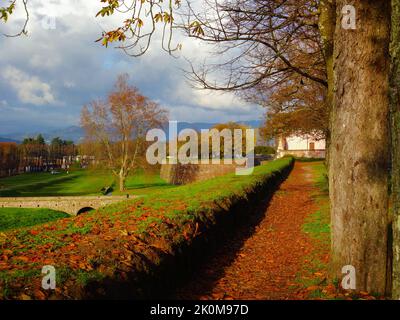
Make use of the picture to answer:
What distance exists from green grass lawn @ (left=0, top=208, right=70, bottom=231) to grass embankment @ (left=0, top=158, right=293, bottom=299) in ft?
97.6

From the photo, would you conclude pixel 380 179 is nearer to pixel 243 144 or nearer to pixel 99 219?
pixel 99 219

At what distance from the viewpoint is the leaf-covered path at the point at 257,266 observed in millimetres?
6168

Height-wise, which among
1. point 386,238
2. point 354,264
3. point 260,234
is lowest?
point 260,234

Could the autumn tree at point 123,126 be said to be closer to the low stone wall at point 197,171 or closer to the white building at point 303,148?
Result: the low stone wall at point 197,171

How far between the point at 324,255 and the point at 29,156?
99922mm

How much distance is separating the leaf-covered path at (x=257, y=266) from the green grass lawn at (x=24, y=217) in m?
29.4

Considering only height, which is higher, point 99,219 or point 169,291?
point 99,219

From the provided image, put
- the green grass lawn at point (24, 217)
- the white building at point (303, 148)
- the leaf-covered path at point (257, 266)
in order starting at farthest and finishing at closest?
the white building at point (303, 148)
the green grass lawn at point (24, 217)
the leaf-covered path at point (257, 266)

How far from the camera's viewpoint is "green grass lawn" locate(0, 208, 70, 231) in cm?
3498

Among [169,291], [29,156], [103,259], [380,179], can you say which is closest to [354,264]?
[380,179]

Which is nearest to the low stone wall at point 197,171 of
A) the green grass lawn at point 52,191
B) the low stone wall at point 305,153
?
the green grass lawn at point 52,191

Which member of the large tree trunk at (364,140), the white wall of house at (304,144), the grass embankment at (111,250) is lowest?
the grass embankment at (111,250)

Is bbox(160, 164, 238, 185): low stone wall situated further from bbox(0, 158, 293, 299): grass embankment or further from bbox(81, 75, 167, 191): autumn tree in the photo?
bbox(0, 158, 293, 299): grass embankment
